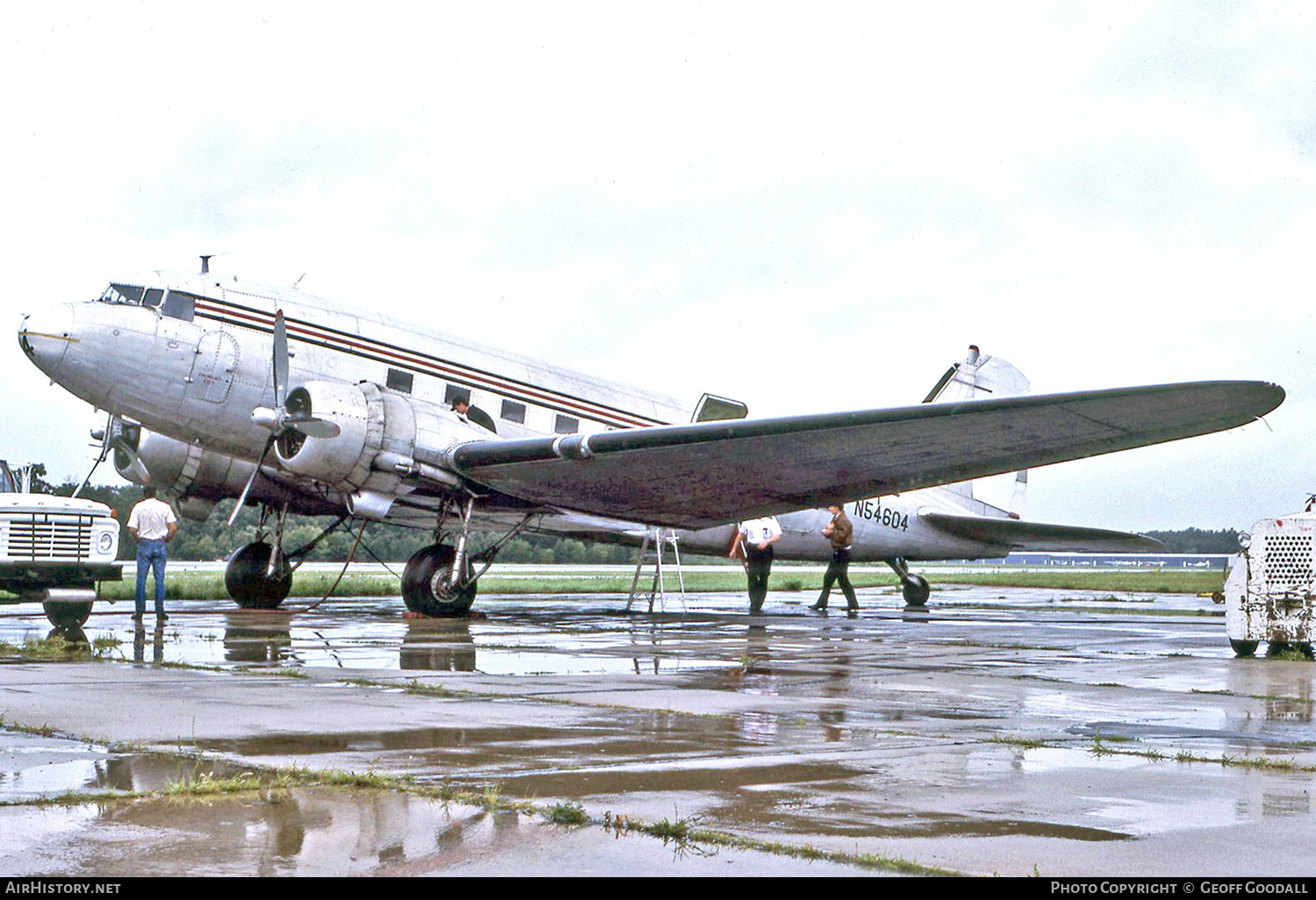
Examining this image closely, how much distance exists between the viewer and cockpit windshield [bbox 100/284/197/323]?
16.2 meters

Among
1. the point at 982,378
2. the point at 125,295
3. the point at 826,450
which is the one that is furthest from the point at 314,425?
the point at 982,378

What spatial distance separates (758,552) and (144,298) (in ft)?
33.3

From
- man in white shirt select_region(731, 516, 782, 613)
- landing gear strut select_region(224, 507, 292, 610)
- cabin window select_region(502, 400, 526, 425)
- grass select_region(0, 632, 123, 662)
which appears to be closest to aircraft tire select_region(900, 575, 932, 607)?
man in white shirt select_region(731, 516, 782, 613)

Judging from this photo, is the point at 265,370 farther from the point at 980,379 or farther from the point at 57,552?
the point at 980,379

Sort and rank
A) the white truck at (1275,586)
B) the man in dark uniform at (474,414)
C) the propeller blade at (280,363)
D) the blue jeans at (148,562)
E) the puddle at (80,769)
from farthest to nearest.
Result: the man in dark uniform at (474,414) → the propeller blade at (280,363) → the blue jeans at (148,562) → the white truck at (1275,586) → the puddle at (80,769)

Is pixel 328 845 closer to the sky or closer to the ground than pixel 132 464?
closer to the ground

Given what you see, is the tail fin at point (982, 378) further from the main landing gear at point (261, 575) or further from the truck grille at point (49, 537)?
the truck grille at point (49, 537)

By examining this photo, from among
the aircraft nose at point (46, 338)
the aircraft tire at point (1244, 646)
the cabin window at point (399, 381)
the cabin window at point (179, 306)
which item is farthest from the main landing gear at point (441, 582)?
the aircraft tire at point (1244, 646)

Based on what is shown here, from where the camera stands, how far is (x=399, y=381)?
17562 millimetres

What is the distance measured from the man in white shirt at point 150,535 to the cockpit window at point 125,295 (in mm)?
2353

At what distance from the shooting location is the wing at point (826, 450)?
42.9 feet

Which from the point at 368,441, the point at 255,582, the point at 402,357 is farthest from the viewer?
the point at 255,582

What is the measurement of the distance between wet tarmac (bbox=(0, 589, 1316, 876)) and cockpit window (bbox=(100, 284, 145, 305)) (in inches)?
249
